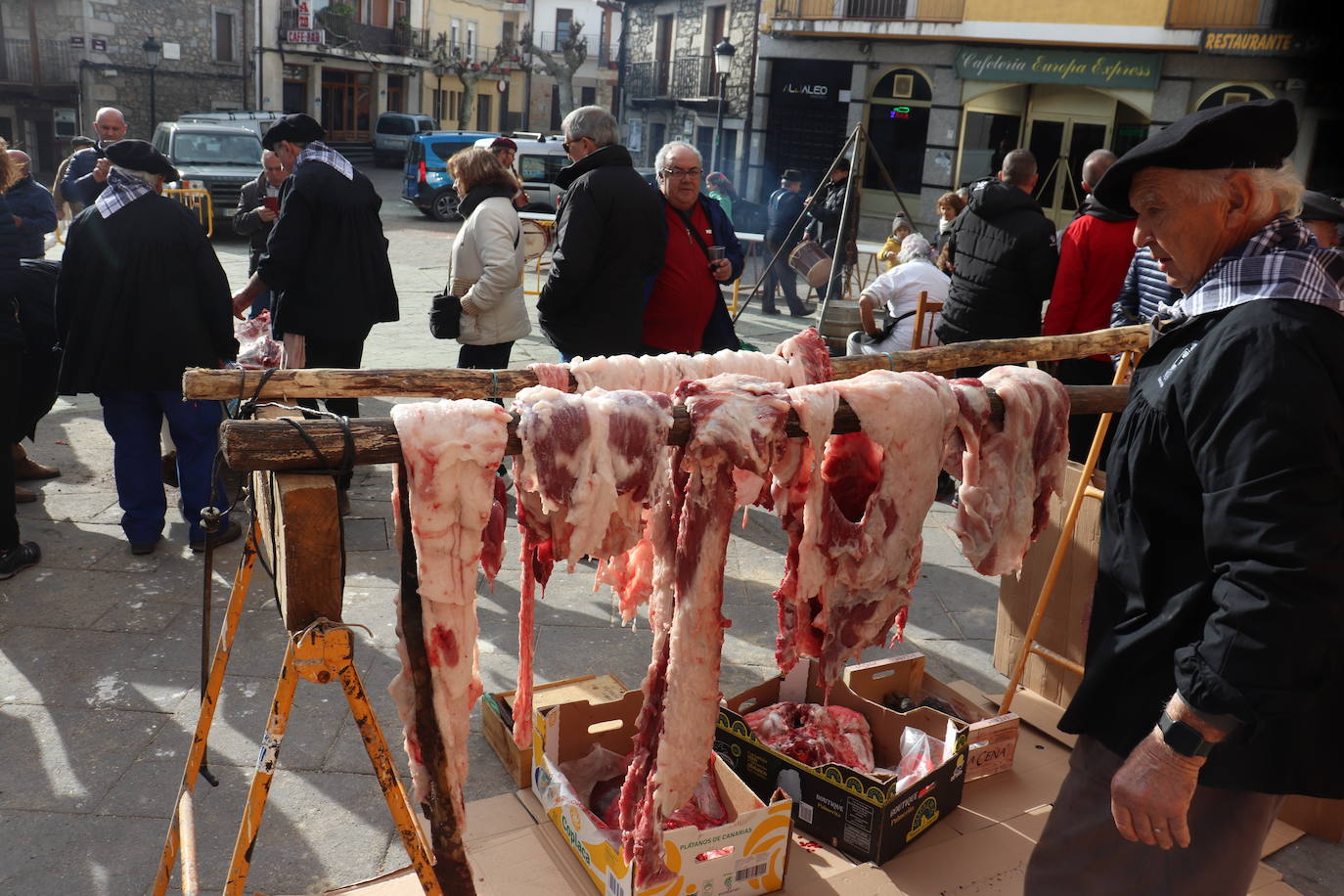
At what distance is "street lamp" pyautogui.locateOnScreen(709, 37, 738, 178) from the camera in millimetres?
20656

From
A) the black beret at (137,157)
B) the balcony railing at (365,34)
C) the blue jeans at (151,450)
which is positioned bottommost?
the blue jeans at (151,450)

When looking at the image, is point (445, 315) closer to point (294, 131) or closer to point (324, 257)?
point (324, 257)

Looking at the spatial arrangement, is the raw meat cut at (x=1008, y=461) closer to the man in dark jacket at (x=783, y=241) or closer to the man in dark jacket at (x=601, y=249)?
the man in dark jacket at (x=601, y=249)

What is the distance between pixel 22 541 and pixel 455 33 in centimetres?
4868

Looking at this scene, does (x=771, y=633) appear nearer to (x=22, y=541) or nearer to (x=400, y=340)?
(x=22, y=541)

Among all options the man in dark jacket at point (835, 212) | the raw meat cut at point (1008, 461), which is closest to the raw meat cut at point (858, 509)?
the raw meat cut at point (1008, 461)

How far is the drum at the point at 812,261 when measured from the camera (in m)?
11.3

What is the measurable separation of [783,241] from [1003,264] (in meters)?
7.19

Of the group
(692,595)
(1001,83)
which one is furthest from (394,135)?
(692,595)

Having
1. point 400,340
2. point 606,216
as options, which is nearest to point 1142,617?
point 606,216

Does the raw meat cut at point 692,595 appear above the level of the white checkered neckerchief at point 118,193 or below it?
below

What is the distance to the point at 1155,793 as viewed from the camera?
203 cm

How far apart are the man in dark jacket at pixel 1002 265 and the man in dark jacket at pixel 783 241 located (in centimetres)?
648

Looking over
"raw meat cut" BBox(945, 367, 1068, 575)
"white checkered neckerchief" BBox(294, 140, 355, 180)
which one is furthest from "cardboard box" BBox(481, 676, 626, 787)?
"white checkered neckerchief" BBox(294, 140, 355, 180)
